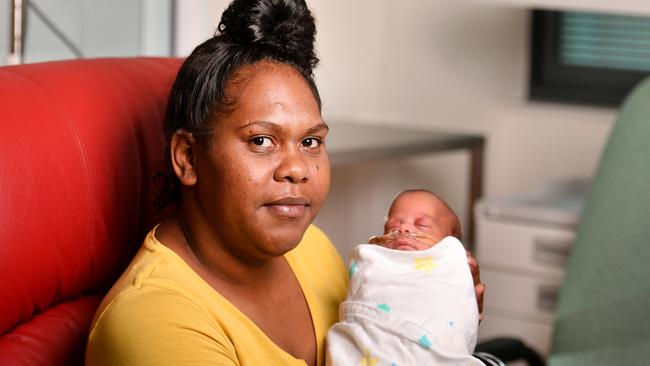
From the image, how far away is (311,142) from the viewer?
132 centimetres

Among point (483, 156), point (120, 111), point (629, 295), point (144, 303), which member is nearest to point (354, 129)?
point (483, 156)

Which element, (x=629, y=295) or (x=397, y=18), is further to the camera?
(x=397, y=18)

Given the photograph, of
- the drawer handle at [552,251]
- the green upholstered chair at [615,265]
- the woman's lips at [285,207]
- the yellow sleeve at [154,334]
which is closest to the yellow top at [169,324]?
the yellow sleeve at [154,334]

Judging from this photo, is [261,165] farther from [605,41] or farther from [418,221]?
[605,41]

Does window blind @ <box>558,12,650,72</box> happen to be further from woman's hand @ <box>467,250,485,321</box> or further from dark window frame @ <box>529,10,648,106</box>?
woman's hand @ <box>467,250,485,321</box>

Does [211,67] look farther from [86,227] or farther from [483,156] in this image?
[483,156]

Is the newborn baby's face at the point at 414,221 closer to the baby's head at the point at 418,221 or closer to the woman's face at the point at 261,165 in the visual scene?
the baby's head at the point at 418,221

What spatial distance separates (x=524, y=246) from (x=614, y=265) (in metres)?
0.66

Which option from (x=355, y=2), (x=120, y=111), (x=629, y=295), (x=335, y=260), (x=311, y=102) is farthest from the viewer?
(x=355, y=2)

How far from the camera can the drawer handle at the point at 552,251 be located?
2.78 m

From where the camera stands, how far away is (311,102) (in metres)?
1.30

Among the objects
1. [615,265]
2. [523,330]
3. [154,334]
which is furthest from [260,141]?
[523,330]

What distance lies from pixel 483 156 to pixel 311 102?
6.22 ft

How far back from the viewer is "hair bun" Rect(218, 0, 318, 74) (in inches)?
50.5
